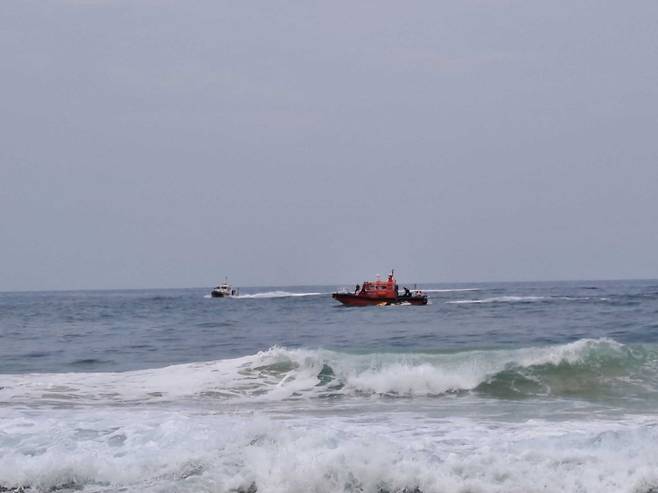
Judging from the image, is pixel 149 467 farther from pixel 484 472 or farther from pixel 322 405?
pixel 322 405

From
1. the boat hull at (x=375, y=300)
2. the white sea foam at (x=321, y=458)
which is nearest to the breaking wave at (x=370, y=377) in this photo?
the white sea foam at (x=321, y=458)

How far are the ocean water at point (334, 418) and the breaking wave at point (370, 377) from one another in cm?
4

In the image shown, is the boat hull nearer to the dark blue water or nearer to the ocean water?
the dark blue water

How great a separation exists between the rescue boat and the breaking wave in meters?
38.1

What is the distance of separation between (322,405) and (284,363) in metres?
3.98

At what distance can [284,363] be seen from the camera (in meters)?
19.5

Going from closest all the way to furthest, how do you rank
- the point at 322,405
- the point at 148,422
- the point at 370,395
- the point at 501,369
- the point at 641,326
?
the point at 148,422
the point at 322,405
the point at 370,395
the point at 501,369
the point at 641,326

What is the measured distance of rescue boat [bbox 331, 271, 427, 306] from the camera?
192ft

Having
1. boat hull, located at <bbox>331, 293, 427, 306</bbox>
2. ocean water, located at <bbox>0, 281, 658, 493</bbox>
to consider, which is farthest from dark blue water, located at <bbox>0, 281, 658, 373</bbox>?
boat hull, located at <bbox>331, 293, 427, 306</bbox>

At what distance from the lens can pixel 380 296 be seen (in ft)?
194

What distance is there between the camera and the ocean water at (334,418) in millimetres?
9844

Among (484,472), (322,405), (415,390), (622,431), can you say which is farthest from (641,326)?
(484,472)

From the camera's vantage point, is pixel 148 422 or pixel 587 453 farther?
pixel 148 422

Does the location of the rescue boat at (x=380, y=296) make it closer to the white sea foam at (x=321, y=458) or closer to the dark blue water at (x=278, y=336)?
the dark blue water at (x=278, y=336)
